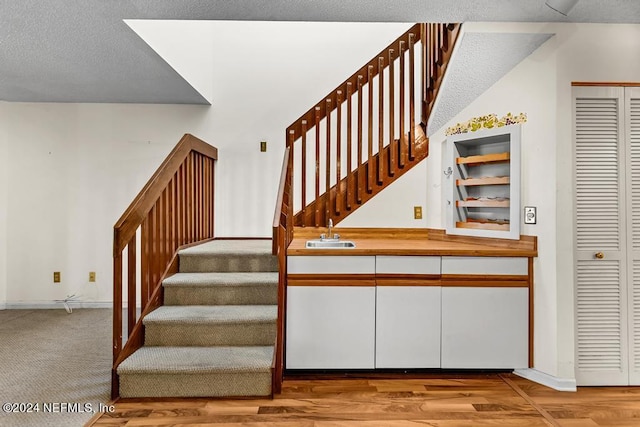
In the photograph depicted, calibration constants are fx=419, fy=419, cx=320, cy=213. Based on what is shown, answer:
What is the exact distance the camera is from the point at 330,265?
9.25ft

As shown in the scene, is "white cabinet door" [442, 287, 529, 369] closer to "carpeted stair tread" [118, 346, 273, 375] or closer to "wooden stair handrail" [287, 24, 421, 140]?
"carpeted stair tread" [118, 346, 273, 375]

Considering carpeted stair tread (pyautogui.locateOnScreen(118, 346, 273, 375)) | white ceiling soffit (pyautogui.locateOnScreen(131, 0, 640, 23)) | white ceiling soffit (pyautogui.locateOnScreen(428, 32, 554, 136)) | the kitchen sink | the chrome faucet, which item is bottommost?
carpeted stair tread (pyautogui.locateOnScreen(118, 346, 273, 375))

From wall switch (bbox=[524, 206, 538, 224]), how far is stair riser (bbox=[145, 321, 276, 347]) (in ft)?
6.03

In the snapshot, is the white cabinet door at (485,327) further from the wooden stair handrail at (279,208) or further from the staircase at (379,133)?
the staircase at (379,133)

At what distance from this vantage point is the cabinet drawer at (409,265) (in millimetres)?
2852

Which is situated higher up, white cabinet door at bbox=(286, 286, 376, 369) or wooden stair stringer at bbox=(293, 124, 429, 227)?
wooden stair stringer at bbox=(293, 124, 429, 227)

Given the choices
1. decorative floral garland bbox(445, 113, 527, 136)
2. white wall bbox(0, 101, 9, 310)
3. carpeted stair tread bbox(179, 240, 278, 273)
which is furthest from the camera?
white wall bbox(0, 101, 9, 310)

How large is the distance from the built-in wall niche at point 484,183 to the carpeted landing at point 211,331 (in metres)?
1.58

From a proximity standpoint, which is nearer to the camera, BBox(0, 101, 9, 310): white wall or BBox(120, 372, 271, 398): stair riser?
BBox(120, 372, 271, 398): stair riser

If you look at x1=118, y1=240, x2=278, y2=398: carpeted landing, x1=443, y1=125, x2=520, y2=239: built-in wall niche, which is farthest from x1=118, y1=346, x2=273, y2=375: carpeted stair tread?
x1=443, y1=125, x2=520, y2=239: built-in wall niche

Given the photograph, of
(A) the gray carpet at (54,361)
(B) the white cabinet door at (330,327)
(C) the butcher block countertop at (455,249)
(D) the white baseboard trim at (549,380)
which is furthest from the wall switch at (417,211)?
(A) the gray carpet at (54,361)

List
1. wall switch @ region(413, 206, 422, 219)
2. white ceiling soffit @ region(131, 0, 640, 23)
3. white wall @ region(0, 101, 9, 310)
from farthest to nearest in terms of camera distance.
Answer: white wall @ region(0, 101, 9, 310)
wall switch @ region(413, 206, 422, 219)
white ceiling soffit @ region(131, 0, 640, 23)

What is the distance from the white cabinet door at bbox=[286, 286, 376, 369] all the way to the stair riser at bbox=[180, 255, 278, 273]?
63 centimetres

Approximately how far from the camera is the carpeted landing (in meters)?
2.47
